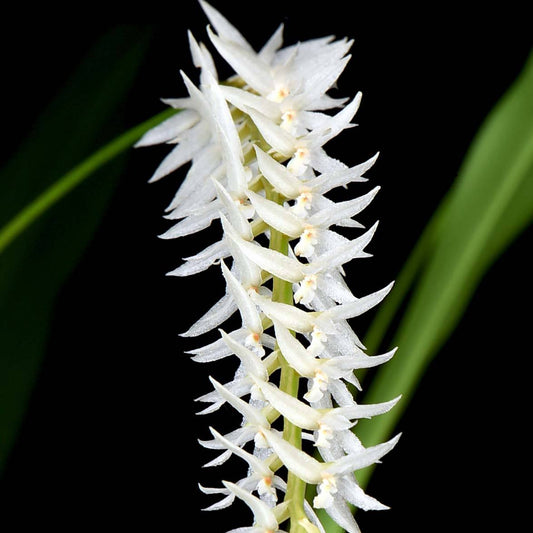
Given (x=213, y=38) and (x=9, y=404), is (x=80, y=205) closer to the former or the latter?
(x=9, y=404)

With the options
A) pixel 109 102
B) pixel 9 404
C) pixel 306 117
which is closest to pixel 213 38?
pixel 306 117

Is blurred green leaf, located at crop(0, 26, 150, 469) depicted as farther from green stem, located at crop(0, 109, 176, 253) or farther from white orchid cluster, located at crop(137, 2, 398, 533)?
white orchid cluster, located at crop(137, 2, 398, 533)

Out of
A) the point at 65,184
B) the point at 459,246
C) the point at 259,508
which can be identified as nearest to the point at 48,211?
the point at 65,184

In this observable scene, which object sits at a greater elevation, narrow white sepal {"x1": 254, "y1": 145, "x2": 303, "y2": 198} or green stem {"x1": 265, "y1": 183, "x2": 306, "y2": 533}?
narrow white sepal {"x1": 254, "y1": 145, "x2": 303, "y2": 198}

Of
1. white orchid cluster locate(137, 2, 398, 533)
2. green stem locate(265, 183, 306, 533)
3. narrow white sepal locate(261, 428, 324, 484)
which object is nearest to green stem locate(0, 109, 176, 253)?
white orchid cluster locate(137, 2, 398, 533)

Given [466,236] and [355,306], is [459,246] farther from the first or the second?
[355,306]

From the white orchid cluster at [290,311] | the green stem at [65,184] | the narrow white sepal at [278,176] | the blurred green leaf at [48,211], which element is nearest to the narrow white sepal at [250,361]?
the white orchid cluster at [290,311]

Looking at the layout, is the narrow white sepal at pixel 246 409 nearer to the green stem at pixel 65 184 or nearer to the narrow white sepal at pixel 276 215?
the narrow white sepal at pixel 276 215
